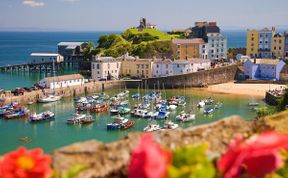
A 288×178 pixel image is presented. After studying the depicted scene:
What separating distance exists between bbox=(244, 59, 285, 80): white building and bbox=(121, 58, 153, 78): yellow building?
1174 centimetres

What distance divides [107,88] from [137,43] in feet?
70.6

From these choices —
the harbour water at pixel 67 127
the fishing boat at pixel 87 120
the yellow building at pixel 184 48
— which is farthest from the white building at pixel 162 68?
the fishing boat at pixel 87 120

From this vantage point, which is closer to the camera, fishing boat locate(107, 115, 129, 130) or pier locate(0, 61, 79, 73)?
fishing boat locate(107, 115, 129, 130)

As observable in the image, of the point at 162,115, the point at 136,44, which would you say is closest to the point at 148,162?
the point at 162,115

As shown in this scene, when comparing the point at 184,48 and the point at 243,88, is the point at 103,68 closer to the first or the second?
the point at 184,48

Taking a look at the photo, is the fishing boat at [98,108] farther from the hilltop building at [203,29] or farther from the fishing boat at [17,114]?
the hilltop building at [203,29]

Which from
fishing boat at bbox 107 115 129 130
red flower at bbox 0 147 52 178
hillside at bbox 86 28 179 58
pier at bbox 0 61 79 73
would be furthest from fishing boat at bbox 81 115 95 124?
pier at bbox 0 61 79 73

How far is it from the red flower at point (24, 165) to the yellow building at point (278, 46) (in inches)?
2511

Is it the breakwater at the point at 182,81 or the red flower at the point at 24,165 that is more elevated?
the red flower at the point at 24,165

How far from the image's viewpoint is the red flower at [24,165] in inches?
95.0

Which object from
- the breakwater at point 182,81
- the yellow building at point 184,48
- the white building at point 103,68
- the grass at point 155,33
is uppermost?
the grass at point 155,33

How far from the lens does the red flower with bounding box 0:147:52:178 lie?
2.41 meters

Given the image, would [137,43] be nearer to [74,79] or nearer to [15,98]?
[74,79]

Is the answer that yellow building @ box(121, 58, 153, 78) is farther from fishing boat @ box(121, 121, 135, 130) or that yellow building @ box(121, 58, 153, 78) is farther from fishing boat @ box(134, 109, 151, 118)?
fishing boat @ box(121, 121, 135, 130)
